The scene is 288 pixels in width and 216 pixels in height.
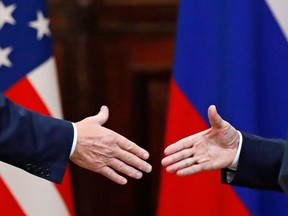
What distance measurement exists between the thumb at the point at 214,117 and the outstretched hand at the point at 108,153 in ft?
0.50

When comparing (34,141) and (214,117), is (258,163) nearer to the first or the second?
(214,117)

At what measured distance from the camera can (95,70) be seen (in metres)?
2.30

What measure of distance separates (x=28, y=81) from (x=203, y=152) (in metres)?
0.54

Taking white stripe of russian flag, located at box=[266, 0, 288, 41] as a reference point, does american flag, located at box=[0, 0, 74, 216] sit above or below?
below

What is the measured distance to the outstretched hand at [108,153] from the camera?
5.34ft

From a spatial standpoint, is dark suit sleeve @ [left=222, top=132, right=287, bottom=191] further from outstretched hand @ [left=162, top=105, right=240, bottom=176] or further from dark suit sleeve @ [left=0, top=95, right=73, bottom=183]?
dark suit sleeve @ [left=0, top=95, right=73, bottom=183]

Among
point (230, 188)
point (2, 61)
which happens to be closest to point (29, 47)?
point (2, 61)

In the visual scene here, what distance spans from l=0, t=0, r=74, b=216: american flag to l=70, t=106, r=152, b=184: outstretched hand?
1.20 ft

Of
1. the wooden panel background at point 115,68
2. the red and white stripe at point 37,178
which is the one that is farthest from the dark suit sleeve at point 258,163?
the wooden panel background at point 115,68

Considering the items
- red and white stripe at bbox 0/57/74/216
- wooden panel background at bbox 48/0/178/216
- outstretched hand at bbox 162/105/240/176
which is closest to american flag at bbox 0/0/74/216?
red and white stripe at bbox 0/57/74/216

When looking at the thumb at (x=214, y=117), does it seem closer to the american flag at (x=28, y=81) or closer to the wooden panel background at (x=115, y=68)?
the american flag at (x=28, y=81)

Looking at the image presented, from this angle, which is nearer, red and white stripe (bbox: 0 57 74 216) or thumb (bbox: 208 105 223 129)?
thumb (bbox: 208 105 223 129)

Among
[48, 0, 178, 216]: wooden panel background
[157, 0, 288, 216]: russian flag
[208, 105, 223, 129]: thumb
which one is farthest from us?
[48, 0, 178, 216]: wooden panel background

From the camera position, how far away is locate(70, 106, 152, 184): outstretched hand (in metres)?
1.63
